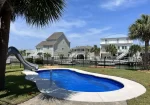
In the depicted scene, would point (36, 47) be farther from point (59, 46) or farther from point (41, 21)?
point (41, 21)

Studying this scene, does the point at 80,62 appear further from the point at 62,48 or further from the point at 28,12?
the point at 62,48

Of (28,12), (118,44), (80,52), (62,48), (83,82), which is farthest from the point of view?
(80,52)

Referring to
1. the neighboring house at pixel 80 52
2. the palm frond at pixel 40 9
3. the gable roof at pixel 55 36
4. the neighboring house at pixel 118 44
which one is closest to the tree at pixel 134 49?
→ the neighboring house at pixel 118 44

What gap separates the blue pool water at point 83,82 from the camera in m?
11.4

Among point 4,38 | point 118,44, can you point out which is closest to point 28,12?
point 4,38

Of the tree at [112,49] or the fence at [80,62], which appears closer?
the fence at [80,62]

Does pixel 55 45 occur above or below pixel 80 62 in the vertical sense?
above

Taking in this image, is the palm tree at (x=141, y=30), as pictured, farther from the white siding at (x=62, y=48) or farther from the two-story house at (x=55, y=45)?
the white siding at (x=62, y=48)

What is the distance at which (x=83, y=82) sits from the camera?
14297 mm

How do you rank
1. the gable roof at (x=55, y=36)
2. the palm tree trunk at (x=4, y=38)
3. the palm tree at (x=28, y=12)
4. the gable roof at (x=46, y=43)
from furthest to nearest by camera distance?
the gable roof at (x=55, y=36)
the gable roof at (x=46, y=43)
the palm tree trunk at (x=4, y=38)
the palm tree at (x=28, y=12)

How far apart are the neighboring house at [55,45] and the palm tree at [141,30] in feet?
141

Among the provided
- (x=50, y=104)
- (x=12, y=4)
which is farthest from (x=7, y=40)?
(x=50, y=104)

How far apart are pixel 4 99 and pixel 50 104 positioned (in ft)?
5.82

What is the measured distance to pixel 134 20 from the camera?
19531 millimetres
